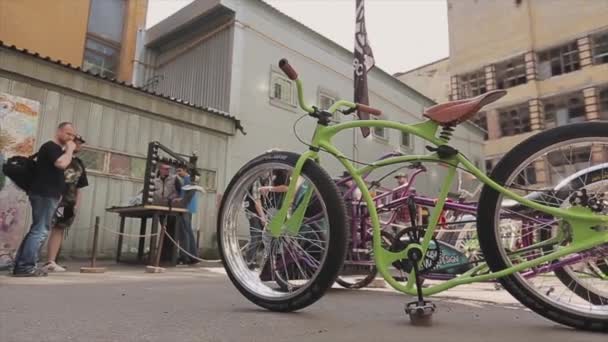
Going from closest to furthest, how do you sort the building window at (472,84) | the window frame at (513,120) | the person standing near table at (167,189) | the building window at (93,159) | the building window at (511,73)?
the person standing near table at (167,189), the building window at (93,159), the window frame at (513,120), the building window at (511,73), the building window at (472,84)

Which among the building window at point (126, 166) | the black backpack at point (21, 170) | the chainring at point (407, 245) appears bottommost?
the chainring at point (407, 245)

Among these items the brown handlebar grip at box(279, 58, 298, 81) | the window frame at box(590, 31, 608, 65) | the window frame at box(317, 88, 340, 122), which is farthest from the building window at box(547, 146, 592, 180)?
the window frame at box(590, 31, 608, 65)

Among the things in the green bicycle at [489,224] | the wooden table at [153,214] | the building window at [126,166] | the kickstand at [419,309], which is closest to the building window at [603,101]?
the building window at [126,166]

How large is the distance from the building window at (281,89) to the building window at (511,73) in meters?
16.3

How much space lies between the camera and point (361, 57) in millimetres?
7598

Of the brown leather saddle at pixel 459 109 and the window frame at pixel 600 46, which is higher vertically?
the window frame at pixel 600 46

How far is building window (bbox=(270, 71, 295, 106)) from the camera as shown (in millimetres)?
11091

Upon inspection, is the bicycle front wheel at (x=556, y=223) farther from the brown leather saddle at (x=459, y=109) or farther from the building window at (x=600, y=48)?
the building window at (x=600, y=48)

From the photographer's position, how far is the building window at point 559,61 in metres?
20.9

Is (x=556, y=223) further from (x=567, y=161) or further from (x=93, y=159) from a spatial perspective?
(x=93, y=159)

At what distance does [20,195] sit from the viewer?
654 centimetres

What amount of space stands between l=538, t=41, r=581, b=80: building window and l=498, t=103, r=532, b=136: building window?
1867mm

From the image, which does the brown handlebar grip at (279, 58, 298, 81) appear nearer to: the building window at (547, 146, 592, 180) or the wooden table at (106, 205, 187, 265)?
the building window at (547, 146, 592, 180)

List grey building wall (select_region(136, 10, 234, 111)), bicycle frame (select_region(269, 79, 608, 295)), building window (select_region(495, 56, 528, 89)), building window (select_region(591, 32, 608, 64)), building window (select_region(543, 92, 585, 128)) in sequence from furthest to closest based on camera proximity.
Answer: building window (select_region(495, 56, 528, 89)), building window (select_region(543, 92, 585, 128)), building window (select_region(591, 32, 608, 64)), grey building wall (select_region(136, 10, 234, 111)), bicycle frame (select_region(269, 79, 608, 295))
